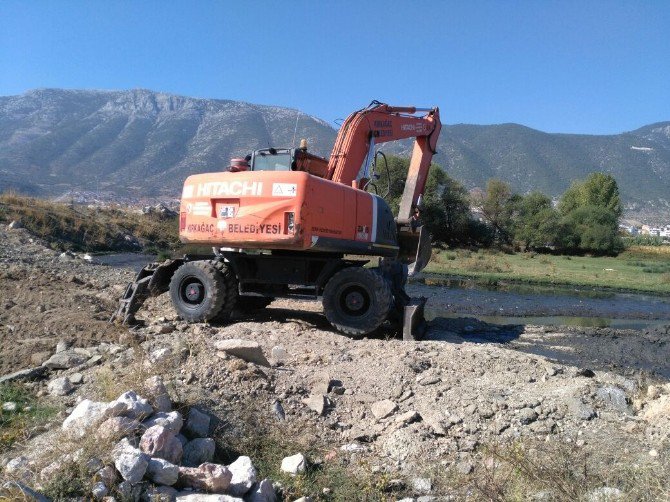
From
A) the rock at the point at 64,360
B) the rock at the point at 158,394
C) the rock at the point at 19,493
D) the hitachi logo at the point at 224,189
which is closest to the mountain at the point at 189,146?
the hitachi logo at the point at 224,189

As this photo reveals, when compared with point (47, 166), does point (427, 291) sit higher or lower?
lower

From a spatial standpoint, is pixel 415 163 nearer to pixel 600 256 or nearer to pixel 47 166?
pixel 600 256

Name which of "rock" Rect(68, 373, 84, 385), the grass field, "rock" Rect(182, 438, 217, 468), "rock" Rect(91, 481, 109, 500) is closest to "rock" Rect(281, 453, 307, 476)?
"rock" Rect(182, 438, 217, 468)

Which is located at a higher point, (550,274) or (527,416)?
(550,274)

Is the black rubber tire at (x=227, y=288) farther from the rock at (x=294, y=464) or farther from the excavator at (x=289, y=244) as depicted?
the rock at (x=294, y=464)

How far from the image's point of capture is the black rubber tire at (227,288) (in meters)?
9.63

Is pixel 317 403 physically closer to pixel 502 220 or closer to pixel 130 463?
pixel 130 463

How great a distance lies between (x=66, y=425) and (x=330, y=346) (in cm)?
431

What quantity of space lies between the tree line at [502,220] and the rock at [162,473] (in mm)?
40079

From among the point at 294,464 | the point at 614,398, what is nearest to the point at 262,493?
the point at 294,464

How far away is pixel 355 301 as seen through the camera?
9242 millimetres

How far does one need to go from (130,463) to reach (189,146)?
439 feet

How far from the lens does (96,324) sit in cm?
849

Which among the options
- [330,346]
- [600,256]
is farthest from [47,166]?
[330,346]
